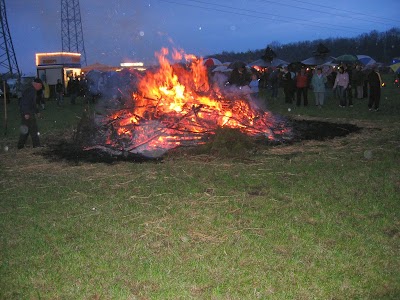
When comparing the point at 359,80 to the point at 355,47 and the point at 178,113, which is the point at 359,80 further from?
the point at 355,47

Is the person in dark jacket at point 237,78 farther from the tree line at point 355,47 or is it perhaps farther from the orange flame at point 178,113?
the tree line at point 355,47

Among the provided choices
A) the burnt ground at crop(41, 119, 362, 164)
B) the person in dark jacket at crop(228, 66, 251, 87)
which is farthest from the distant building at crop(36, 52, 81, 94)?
the burnt ground at crop(41, 119, 362, 164)

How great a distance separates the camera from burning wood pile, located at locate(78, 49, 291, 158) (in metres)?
9.99

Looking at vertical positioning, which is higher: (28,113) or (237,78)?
(237,78)

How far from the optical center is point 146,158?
9.20 metres

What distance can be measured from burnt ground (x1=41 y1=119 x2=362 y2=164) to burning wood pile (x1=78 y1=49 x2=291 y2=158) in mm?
270

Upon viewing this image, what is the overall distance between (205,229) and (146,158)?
180 inches

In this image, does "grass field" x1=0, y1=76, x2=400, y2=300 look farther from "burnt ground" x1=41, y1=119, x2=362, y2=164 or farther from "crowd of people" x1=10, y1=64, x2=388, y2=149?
"crowd of people" x1=10, y1=64, x2=388, y2=149

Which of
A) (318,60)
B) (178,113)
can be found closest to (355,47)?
(318,60)

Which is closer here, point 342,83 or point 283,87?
point 342,83

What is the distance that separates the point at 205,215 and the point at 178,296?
1.92 m

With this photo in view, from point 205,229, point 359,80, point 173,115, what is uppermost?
point 359,80

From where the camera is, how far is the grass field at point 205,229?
12.1ft

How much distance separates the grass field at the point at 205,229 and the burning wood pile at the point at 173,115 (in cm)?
133
